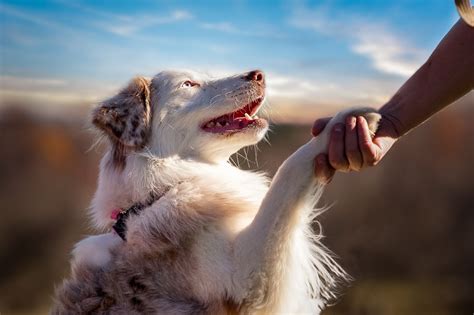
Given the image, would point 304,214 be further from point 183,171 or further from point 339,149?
point 183,171

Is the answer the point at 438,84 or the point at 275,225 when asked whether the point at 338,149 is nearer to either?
the point at 275,225

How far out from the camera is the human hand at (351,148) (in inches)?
82.7

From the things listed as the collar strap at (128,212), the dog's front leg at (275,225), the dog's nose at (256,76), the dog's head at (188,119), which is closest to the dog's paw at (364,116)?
the dog's front leg at (275,225)

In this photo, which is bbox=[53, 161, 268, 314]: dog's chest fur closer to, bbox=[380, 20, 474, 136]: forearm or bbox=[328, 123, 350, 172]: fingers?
bbox=[328, 123, 350, 172]: fingers

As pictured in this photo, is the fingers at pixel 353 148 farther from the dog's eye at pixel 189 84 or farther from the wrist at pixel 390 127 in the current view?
the dog's eye at pixel 189 84

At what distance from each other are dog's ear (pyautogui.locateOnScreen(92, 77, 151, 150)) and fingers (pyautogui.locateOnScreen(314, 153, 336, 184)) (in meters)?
0.98

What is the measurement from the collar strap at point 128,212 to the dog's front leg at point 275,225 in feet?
1.63

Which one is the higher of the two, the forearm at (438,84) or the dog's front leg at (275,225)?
the forearm at (438,84)

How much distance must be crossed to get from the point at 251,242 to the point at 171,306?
1.35 feet

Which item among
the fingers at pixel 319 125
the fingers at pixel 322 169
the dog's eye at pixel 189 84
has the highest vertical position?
the dog's eye at pixel 189 84

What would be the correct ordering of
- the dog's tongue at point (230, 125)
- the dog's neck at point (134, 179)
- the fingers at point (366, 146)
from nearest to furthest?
1. the fingers at point (366, 146)
2. the dog's neck at point (134, 179)
3. the dog's tongue at point (230, 125)

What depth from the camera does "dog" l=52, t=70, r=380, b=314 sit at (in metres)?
2.31

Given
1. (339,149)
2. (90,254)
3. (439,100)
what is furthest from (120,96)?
(439,100)

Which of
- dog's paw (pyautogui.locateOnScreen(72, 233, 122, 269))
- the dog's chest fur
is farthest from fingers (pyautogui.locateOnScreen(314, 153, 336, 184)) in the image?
dog's paw (pyautogui.locateOnScreen(72, 233, 122, 269))
